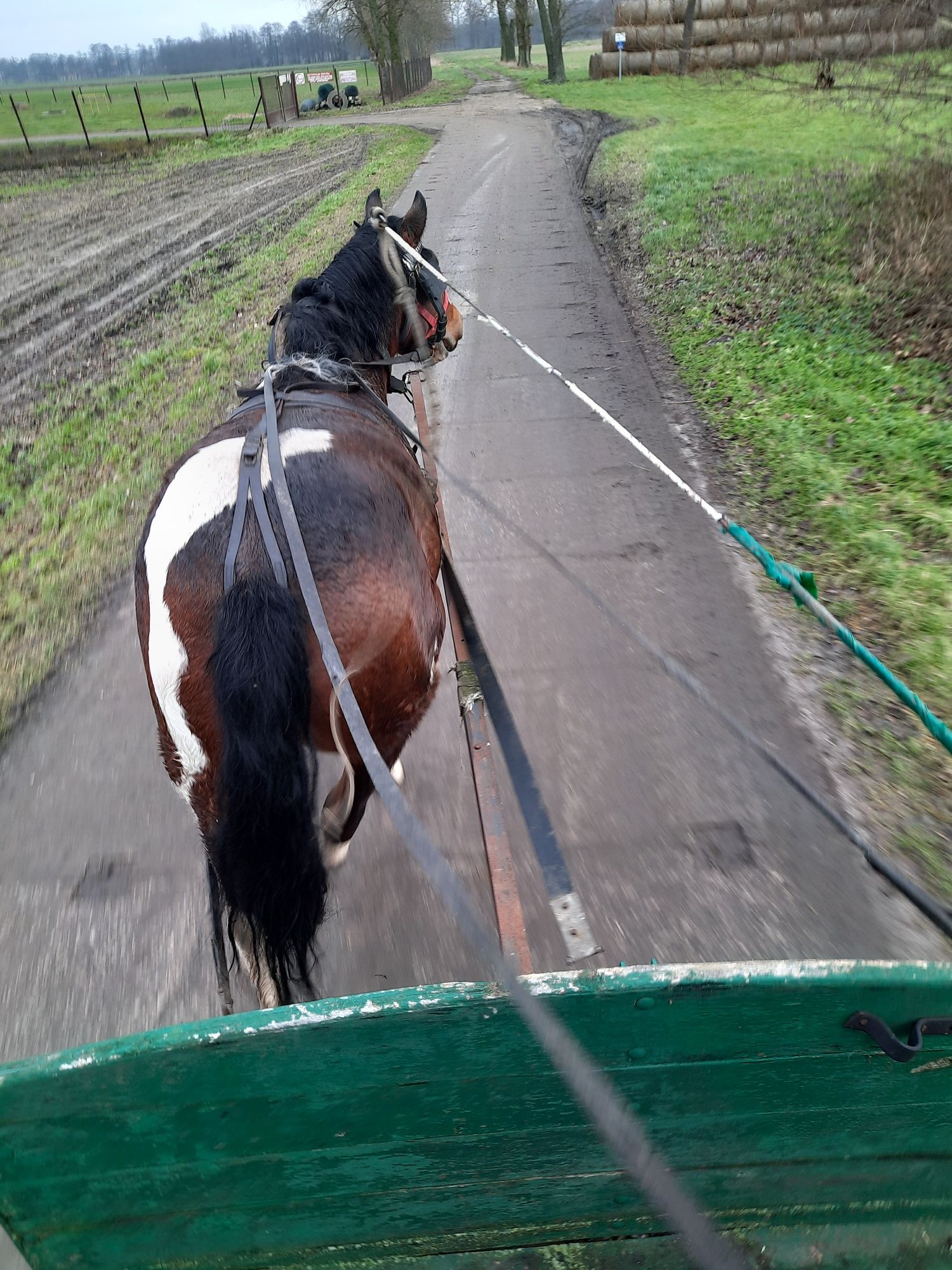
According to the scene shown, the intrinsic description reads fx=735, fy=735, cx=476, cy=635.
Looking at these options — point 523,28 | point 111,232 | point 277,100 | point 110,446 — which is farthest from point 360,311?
point 523,28

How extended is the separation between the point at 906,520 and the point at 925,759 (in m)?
2.02

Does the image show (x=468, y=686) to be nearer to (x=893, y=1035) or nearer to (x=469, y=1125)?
(x=469, y=1125)

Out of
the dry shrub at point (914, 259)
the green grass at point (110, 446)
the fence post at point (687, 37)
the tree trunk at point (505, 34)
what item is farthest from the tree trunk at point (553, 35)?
the dry shrub at point (914, 259)

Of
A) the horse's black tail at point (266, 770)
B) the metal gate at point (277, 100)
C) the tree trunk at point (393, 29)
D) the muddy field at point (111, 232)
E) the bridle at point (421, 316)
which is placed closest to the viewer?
the horse's black tail at point (266, 770)

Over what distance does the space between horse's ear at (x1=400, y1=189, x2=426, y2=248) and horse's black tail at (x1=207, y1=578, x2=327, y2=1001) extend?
115 inches

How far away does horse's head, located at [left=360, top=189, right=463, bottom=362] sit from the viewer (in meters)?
3.77

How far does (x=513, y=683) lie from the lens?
3.69 m

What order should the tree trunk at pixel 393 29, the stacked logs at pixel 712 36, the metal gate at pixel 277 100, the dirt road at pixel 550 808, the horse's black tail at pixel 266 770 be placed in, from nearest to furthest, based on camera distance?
the horse's black tail at pixel 266 770
the dirt road at pixel 550 808
the stacked logs at pixel 712 36
the metal gate at pixel 277 100
the tree trunk at pixel 393 29

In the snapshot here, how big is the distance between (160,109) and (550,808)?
49.2m

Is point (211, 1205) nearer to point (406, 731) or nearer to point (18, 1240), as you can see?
point (18, 1240)

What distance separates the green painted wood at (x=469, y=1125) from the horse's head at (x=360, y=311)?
104 inches

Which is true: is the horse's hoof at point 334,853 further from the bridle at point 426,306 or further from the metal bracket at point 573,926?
the bridle at point 426,306

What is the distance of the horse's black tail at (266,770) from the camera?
1799mm

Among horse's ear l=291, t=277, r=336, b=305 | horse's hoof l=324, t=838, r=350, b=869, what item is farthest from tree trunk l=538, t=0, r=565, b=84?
horse's hoof l=324, t=838, r=350, b=869
